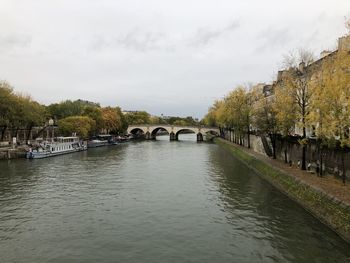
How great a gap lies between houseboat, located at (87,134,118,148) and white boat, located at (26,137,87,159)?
21.9 feet

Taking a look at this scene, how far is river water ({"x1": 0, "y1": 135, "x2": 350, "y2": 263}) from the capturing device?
17484 mm

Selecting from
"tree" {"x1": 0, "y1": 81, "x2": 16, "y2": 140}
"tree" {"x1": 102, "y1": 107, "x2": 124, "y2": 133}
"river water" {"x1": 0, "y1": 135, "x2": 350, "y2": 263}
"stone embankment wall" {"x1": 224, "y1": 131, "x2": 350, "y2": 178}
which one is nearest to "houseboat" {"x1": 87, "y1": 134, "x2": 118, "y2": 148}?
"tree" {"x1": 102, "y1": 107, "x2": 124, "y2": 133}

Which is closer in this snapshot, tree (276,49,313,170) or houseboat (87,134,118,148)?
tree (276,49,313,170)

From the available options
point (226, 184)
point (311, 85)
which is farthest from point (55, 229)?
point (311, 85)

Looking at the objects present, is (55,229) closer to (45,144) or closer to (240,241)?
(240,241)

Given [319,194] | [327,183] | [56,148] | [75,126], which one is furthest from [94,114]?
[319,194]

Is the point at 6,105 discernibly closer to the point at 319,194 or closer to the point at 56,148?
the point at 56,148

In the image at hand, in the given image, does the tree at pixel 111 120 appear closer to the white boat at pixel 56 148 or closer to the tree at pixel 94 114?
the tree at pixel 94 114

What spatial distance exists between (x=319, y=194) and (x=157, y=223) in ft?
36.4

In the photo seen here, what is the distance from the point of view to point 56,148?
229ft

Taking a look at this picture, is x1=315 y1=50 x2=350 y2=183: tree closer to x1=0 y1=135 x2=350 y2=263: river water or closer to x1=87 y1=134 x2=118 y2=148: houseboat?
x1=0 y1=135 x2=350 y2=263: river water

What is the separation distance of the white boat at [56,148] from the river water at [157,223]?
23.5 meters

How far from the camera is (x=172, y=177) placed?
131ft

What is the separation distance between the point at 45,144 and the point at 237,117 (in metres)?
36.6
